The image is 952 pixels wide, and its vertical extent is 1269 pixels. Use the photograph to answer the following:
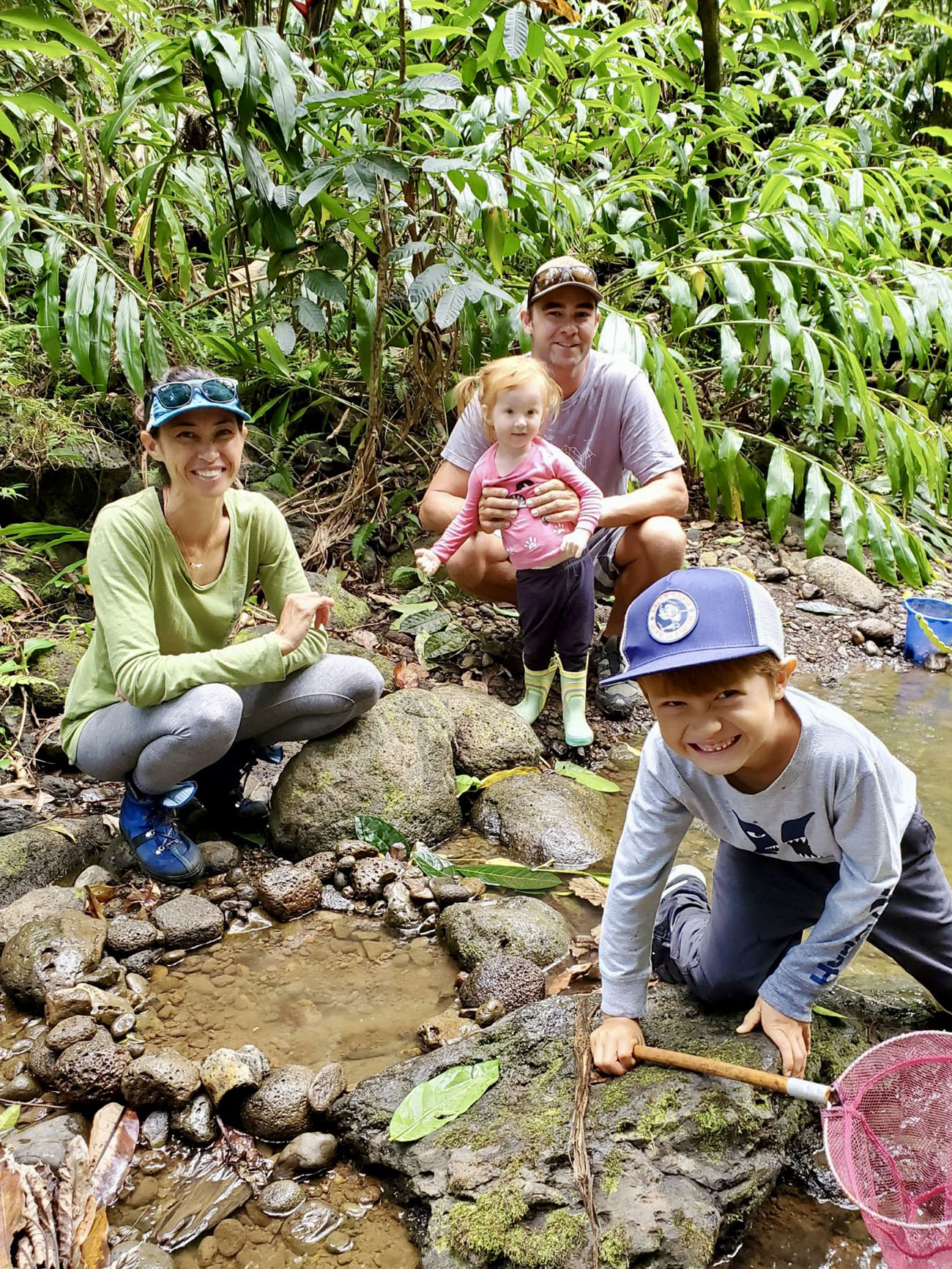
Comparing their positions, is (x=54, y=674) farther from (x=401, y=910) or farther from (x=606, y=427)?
(x=606, y=427)

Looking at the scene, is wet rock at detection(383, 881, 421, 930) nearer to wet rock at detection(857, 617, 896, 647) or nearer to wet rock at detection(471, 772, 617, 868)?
wet rock at detection(471, 772, 617, 868)

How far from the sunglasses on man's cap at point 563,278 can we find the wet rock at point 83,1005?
2480 millimetres

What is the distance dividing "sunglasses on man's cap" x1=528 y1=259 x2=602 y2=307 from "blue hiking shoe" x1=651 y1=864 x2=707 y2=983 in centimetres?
192

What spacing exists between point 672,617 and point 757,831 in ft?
1.70

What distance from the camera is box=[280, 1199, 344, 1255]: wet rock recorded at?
166 cm

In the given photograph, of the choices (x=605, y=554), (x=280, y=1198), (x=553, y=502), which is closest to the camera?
(x=280, y=1198)

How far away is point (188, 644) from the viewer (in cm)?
274

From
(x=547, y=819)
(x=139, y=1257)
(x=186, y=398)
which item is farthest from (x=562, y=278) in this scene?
(x=139, y=1257)

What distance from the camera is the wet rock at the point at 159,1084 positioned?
1.89 metres

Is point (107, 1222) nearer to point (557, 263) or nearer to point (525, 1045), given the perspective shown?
point (525, 1045)

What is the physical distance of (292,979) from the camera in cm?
234

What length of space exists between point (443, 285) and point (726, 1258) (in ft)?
10.2

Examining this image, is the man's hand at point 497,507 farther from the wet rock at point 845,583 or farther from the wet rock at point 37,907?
the wet rock at point 845,583

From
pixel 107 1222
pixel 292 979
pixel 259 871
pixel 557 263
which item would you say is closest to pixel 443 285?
pixel 557 263
